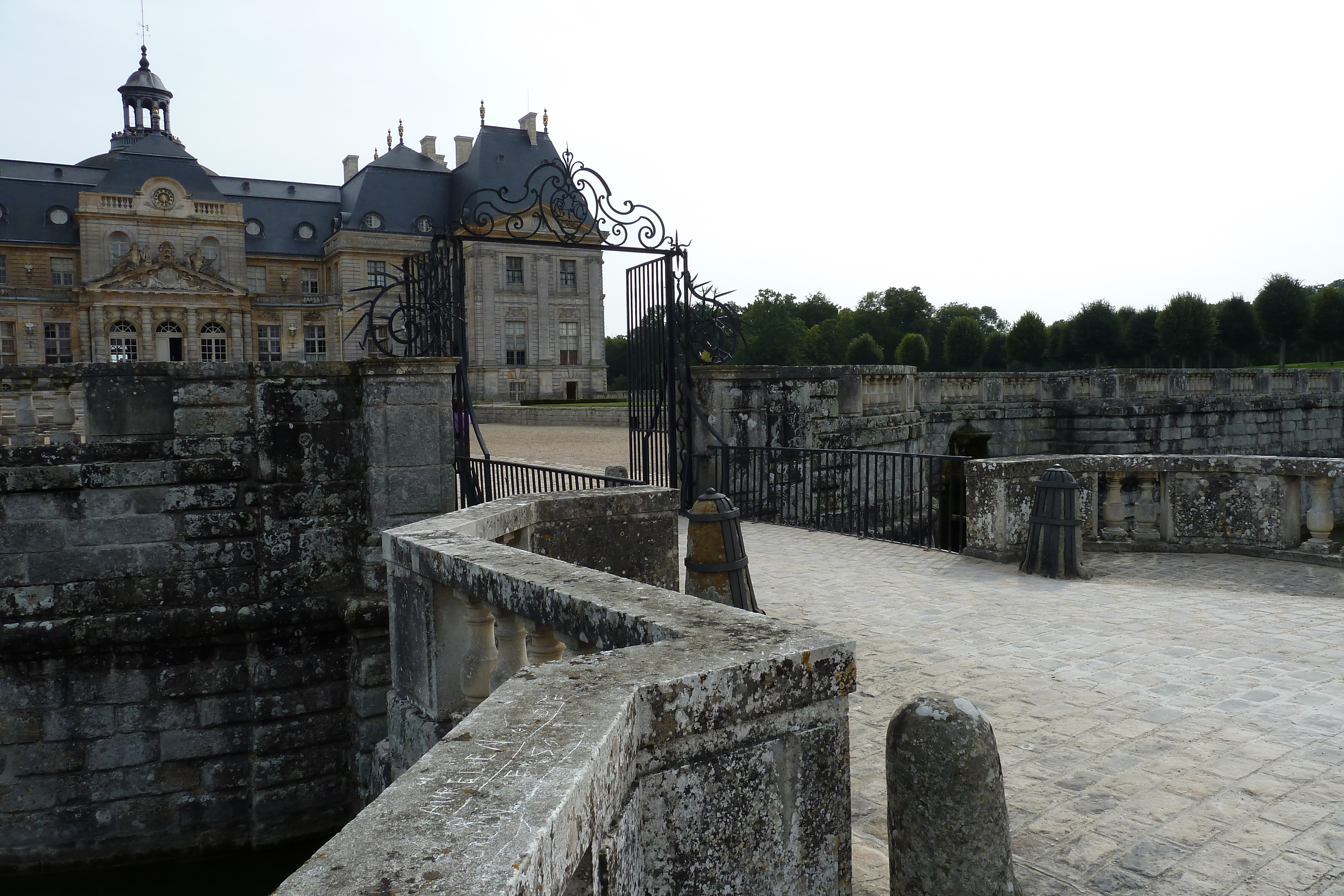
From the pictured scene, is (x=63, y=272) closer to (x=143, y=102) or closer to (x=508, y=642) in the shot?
(x=143, y=102)

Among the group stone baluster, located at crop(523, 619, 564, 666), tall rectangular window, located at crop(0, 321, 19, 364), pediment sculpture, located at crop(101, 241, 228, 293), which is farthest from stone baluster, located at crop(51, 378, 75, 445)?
tall rectangular window, located at crop(0, 321, 19, 364)

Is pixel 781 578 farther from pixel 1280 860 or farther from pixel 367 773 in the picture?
pixel 1280 860

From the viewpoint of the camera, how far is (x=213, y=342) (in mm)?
48375

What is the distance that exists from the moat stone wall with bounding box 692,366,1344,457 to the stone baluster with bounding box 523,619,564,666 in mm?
7043

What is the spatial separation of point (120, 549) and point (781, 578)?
4.72 metres

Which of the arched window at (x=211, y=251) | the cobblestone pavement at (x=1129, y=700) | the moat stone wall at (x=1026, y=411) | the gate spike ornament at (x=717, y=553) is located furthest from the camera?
the arched window at (x=211, y=251)

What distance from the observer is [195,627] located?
646cm

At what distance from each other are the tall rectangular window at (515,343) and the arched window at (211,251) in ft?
51.6

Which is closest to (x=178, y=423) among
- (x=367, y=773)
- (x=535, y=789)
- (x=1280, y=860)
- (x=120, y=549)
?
(x=120, y=549)

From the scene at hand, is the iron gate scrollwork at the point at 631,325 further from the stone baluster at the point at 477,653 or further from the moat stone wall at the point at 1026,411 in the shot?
the stone baluster at the point at 477,653

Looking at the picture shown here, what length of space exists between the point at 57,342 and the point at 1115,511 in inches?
2031

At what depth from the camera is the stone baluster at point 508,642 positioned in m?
3.27

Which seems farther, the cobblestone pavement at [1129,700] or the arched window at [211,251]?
the arched window at [211,251]

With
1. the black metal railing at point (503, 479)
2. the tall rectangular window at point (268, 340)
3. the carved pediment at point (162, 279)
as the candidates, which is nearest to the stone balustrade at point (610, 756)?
the black metal railing at point (503, 479)
